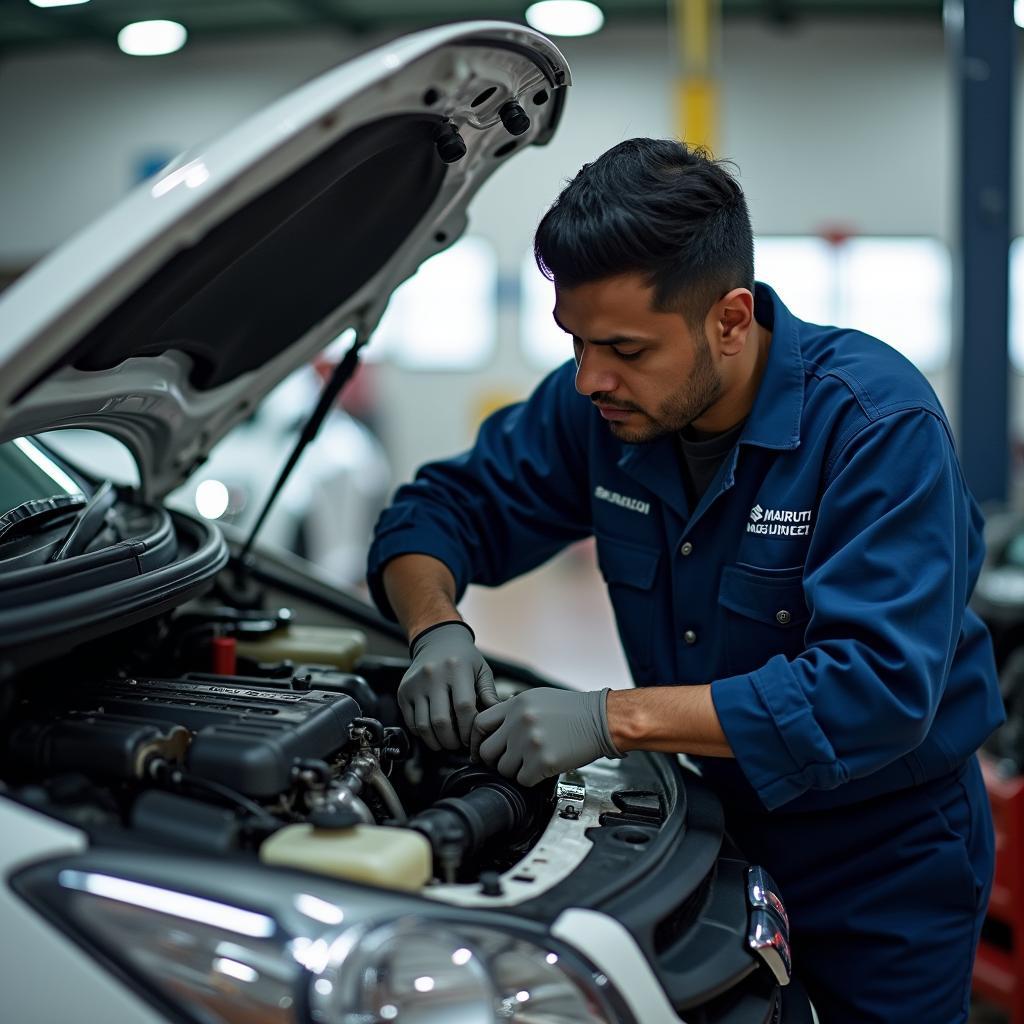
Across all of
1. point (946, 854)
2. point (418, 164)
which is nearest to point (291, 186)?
point (418, 164)

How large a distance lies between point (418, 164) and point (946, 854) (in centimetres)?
131

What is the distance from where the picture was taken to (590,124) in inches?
404

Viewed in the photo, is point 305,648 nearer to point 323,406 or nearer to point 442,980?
point 323,406

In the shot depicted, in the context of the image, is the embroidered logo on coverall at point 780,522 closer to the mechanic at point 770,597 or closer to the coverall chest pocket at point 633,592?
the mechanic at point 770,597

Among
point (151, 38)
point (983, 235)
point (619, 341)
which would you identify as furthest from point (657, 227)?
point (151, 38)

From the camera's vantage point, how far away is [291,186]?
1.48 m

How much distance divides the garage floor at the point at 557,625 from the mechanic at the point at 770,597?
2784 millimetres

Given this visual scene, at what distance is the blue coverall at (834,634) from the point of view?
1.40m

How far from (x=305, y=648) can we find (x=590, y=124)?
9.11 m

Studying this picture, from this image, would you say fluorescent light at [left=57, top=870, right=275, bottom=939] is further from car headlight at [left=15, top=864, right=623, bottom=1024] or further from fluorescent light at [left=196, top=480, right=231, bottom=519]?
fluorescent light at [left=196, top=480, right=231, bottom=519]

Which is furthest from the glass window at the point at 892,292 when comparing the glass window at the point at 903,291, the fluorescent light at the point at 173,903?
the fluorescent light at the point at 173,903

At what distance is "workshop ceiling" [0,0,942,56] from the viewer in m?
9.45

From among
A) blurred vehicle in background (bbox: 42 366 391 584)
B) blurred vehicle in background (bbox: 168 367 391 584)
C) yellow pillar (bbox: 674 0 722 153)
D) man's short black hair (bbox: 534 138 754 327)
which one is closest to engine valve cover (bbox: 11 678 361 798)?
man's short black hair (bbox: 534 138 754 327)

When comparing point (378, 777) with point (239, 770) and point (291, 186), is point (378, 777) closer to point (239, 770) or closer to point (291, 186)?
point (239, 770)
